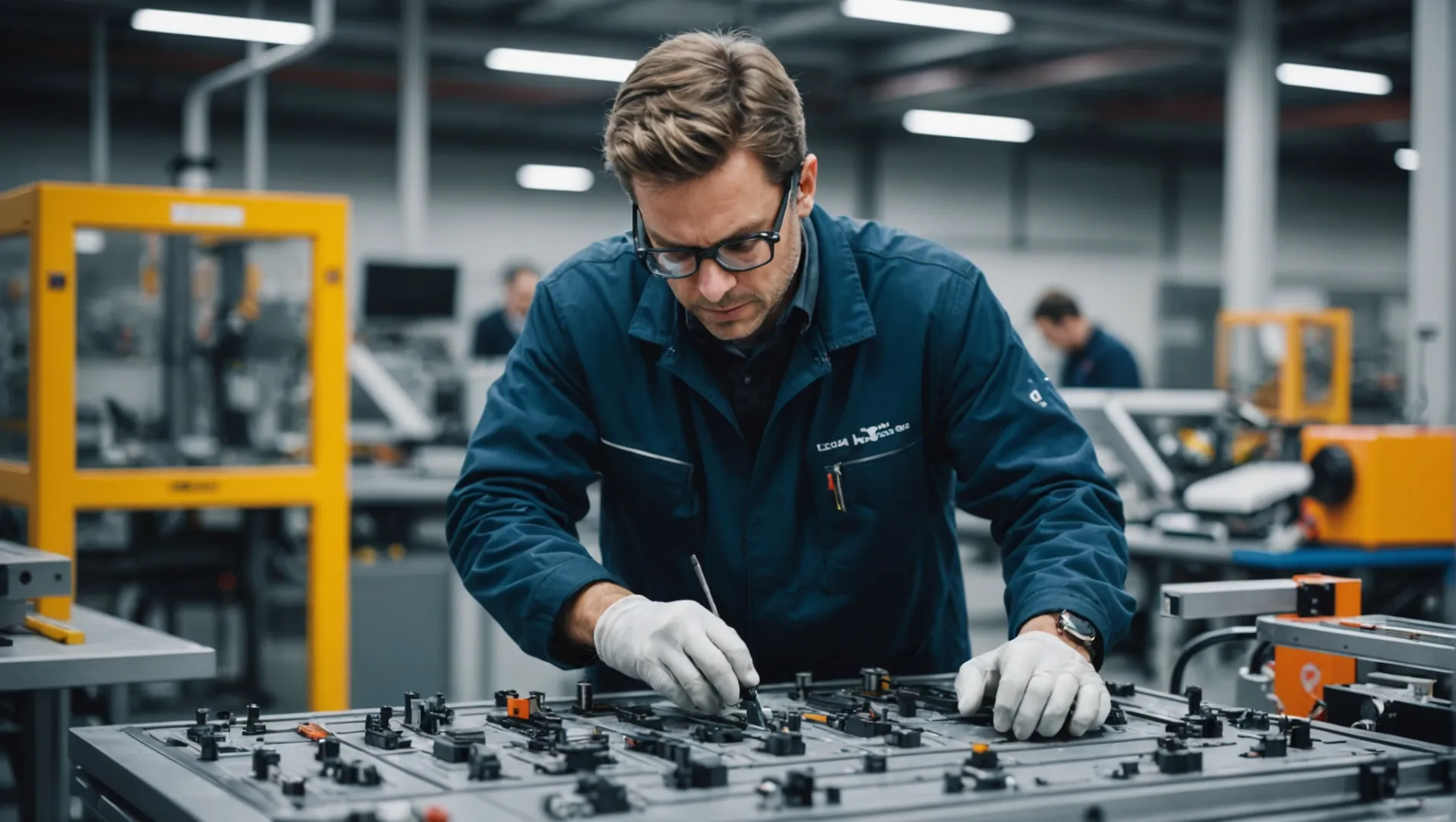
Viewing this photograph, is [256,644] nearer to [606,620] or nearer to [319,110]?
[606,620]

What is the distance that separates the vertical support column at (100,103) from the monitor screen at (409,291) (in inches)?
77.8

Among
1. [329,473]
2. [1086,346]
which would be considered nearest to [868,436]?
[329,473]

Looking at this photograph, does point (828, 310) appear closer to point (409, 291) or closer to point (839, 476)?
point (839, 476)

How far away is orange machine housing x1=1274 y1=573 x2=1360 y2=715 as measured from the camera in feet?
5.05

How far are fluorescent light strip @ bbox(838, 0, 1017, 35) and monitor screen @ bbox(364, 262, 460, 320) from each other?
2.53 metres

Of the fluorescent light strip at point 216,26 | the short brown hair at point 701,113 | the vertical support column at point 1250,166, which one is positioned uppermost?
the fluorescent light strip at point 216,26

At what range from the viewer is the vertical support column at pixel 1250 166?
7781mm

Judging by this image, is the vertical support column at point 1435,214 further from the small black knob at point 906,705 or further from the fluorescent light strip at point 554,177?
the fluorescent light strip at point 554,177

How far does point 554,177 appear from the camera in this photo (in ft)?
38.0

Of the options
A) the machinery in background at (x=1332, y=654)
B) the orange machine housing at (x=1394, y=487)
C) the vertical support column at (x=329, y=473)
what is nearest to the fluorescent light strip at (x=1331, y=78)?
the orange machine housing at (x=1394, y=487)

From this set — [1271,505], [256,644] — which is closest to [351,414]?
[256,644]

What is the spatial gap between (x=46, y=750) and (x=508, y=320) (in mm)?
4887

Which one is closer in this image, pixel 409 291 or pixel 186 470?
pixel 186 470

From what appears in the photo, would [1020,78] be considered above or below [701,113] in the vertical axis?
above
